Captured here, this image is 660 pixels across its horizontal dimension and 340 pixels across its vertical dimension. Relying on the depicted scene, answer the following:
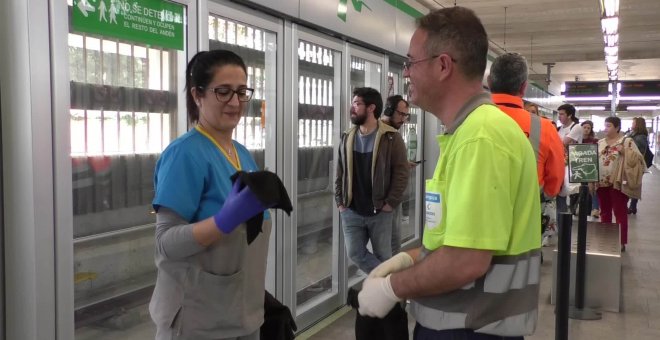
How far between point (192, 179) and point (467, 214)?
2.60 feet

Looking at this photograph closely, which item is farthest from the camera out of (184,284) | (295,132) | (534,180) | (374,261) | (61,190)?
(374,261)

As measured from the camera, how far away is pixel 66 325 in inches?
87.2

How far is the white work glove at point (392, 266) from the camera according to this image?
1.49 m

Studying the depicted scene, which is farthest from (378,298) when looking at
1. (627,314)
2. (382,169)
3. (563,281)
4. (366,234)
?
(627,314)

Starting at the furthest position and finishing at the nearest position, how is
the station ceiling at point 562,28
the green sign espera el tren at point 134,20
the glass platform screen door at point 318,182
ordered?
the station ceiling at point 562,28
the glass platform screen door at point 318,182
the green sign espera el tren at point 134,20

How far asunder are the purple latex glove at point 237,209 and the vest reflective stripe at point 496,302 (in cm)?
53

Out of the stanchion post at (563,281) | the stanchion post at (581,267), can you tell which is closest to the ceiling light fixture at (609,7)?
the stanchion post at (581,267)

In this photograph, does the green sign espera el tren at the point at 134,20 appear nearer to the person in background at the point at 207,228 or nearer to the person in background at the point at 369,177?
the person in background at the point at 207,228

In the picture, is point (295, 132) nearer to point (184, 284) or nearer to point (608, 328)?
point (184, 284)

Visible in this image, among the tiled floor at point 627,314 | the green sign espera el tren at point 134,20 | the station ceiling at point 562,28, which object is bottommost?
the tiled floor at point 627,314

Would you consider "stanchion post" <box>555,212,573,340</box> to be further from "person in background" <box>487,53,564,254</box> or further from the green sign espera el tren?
the green sign espera el tren

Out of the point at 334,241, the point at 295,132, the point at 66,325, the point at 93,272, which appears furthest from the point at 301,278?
the point at 66,325

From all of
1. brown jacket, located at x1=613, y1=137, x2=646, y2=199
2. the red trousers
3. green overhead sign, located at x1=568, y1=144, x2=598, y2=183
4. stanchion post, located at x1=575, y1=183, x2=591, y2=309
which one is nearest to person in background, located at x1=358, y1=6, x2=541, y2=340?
green overhead sign, located at x1=568, y1=144, x2=598, y2=183

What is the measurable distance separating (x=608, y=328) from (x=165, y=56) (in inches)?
144
